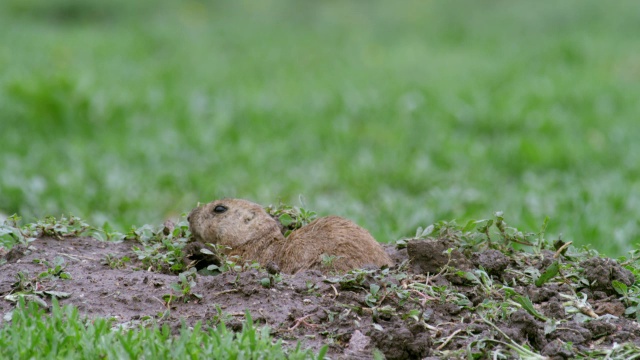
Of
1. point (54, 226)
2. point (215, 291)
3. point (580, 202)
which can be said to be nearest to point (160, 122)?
point (580, 202)

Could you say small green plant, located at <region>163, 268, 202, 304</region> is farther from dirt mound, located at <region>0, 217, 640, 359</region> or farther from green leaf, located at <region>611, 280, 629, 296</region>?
green leaf, located at <region>611, 280, 629, 296</region>

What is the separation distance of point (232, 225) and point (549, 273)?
1.54 metres

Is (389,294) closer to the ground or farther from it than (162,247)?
closer to the ground

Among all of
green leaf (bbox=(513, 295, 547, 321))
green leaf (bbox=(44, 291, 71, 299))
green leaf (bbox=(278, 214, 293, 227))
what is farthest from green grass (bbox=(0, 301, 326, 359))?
green leaf (bbox=(278, 214, 293, 227))

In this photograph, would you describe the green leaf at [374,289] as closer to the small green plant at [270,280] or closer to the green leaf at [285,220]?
the small green plant at [270,280]

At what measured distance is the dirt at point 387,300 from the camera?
139 inches

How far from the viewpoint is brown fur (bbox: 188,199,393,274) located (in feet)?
13.8

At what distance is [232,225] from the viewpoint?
4754 millimetres

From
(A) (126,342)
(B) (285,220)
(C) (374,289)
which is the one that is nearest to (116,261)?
(B) (285,220)

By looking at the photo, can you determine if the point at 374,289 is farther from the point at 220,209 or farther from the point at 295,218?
the point at 220,209

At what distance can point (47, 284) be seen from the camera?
3.93m

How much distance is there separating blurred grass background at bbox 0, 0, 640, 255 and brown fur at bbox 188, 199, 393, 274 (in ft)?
3.46

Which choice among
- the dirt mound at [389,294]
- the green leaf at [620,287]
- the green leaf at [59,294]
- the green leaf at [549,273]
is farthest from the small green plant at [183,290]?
the green leaf at [620,287]

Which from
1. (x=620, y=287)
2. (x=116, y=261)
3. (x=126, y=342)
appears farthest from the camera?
(x=116, y=261)
